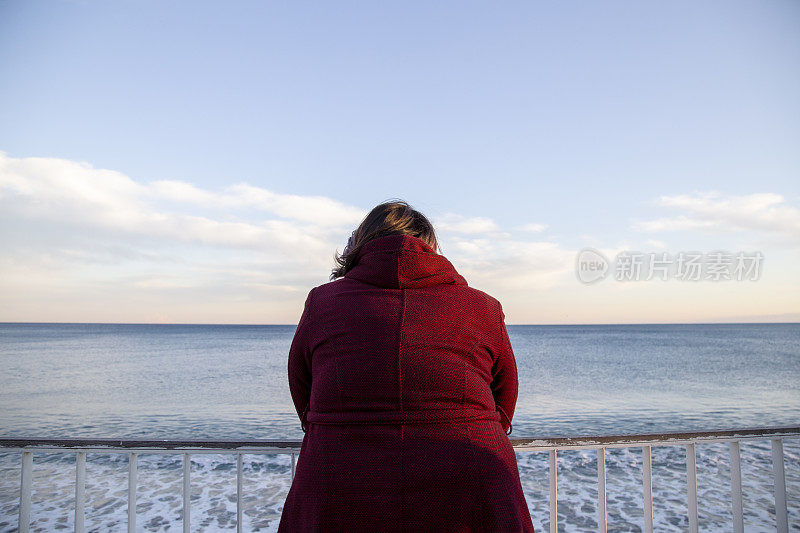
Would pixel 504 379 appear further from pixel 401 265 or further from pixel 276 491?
pixel 276 491

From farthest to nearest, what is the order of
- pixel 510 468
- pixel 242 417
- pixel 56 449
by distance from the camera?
pixel 242 417
pixel 56 449
pixel 510 468

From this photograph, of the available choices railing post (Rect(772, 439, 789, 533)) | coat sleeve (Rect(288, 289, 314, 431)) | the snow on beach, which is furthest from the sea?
coat sleeve (Rect(288, 289, 314, 431))

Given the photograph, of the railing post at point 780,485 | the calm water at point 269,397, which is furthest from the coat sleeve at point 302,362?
the calm water at point 269,397

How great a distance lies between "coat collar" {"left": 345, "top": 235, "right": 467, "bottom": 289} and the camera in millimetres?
1268

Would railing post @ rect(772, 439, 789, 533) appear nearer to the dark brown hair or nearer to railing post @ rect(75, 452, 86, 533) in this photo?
the dark brown hair

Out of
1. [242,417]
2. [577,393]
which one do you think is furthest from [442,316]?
[577,393]

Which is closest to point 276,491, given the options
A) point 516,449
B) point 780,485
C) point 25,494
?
point 25,494

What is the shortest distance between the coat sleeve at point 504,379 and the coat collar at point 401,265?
0.83 ft

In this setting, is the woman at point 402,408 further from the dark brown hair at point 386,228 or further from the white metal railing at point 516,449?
the white metal railing at point 516,449

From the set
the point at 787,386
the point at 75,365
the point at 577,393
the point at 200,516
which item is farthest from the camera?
the point at 75,365

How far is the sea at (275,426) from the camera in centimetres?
596

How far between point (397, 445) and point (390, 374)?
0.18m

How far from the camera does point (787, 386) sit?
18781mm

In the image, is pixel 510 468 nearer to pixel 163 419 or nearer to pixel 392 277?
pixel 392 277
